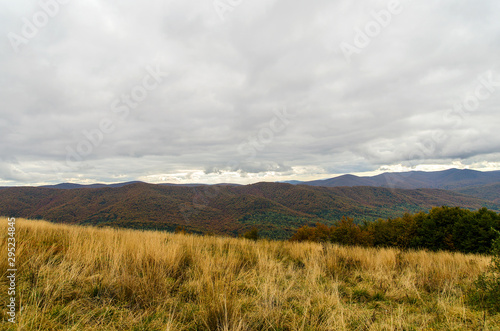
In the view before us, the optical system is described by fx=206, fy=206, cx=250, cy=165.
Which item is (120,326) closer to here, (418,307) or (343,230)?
(418,307)

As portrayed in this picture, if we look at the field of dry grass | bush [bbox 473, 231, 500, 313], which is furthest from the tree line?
the field of dry grass

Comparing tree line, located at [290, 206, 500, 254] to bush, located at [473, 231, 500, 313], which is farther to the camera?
tree line, located at [290, 206, 500, 254]

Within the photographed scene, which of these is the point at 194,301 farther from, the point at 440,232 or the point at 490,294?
the point at 440,232

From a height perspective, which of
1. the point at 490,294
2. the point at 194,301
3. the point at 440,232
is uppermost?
the point at 194,301

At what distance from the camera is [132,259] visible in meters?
4.25

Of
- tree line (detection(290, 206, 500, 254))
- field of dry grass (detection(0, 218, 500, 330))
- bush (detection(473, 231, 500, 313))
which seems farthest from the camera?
tree line (detection(290, 206, 500, 254))

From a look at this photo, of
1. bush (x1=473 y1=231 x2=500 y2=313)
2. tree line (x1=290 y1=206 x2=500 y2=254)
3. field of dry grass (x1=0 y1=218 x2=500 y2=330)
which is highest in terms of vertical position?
field of dry grass (x1=0 y1=218 x2=500 y2=330)

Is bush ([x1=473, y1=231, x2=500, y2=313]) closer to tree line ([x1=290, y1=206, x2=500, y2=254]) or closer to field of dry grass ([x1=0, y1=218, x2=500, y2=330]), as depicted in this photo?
field of dry grass ([x1=0, y1=218, x2=500, y2=330])

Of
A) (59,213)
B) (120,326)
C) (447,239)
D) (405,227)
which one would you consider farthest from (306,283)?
(59,213)

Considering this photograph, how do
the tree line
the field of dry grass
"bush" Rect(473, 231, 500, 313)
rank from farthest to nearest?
the tree line → "bush" Rect(473, 231, 500, 313) → the field of dry grass

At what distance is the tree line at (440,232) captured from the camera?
61.6 feet

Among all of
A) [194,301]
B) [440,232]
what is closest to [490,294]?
[194,301]

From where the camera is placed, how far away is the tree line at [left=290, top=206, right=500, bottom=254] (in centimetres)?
1877

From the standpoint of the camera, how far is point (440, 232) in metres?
21.5
